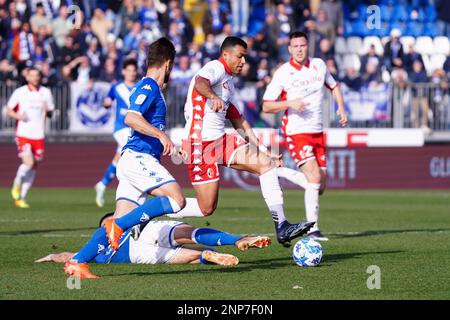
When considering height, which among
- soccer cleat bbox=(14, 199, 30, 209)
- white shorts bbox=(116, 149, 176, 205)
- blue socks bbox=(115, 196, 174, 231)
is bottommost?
soccer cleat bbox=(14, 199, 30, 209)

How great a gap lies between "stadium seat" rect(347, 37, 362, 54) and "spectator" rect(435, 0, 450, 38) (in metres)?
2.51

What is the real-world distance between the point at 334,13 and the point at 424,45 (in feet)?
9.07

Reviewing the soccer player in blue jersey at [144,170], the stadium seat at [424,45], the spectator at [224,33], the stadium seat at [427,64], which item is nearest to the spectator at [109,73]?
the spectator at [224,33]

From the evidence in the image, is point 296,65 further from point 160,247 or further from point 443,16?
point 443,16

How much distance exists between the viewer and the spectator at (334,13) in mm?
29250

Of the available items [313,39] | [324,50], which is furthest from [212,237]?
[313,39]

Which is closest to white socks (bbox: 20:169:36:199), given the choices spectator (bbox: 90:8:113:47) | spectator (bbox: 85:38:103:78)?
spectator (bbox: 85:38:103:78)

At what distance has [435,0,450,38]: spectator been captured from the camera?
30688 millimetres

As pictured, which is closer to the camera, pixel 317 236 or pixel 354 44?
pixel 317 236

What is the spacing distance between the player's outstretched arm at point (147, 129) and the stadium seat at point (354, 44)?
20.8 meters

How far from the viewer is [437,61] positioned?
28672 mm

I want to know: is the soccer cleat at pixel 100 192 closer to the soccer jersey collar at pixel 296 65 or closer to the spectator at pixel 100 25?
the soccer jersey collar at pixel 296 65

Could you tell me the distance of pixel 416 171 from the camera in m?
26.2

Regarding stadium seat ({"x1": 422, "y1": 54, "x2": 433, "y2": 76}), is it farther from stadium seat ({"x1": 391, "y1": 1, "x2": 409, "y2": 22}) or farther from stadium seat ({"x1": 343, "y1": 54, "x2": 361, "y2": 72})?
stadium seat ({"x1": 391, "y1": 1, "x2": 409, "y2": 22})
